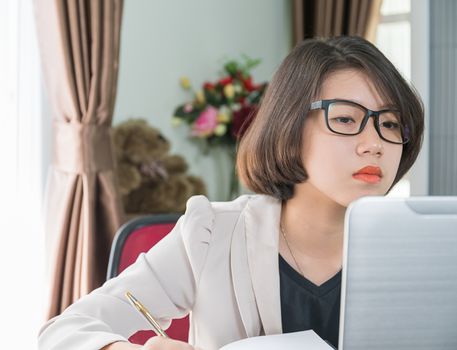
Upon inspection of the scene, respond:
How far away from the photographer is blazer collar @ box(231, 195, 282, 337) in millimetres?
1046

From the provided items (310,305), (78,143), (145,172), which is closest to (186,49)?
(145,172)

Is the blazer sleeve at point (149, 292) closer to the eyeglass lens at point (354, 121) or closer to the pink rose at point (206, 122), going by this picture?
the eyeglass lens at point (354, 121)

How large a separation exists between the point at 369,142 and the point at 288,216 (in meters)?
0.26

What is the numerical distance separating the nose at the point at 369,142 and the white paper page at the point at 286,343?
0.87 ft

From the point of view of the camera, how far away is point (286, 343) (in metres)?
0.79

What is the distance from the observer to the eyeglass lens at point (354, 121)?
0.97 m

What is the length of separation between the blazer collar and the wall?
1.88 meters

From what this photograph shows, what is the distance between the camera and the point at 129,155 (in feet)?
9.26

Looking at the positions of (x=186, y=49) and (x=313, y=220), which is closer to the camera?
(x=313, y=220)

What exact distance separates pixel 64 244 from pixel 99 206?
191 millimetres

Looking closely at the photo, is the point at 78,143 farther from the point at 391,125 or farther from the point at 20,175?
the point at 391,125

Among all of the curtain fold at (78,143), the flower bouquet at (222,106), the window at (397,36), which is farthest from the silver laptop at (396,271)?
the window at (397,36)

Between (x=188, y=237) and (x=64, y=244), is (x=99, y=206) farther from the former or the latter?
(x=188, y=237)

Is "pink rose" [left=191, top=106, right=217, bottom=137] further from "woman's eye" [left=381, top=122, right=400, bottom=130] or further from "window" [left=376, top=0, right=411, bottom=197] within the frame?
"woman's eye" [left=381, top=122, right=400, bottom=130]
